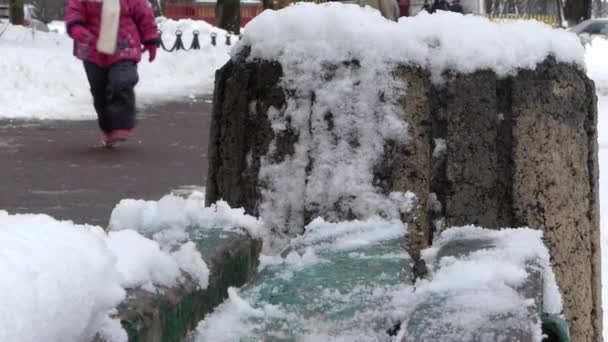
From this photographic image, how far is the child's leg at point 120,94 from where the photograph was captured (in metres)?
9.94

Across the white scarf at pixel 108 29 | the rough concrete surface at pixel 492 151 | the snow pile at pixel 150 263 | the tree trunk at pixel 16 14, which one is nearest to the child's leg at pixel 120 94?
the white scarf at pixel 108 29

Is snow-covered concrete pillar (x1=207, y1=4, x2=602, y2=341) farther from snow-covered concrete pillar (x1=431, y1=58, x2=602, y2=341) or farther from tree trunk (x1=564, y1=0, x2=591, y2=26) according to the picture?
tree trunk (x1=564, y1=0, x2=591, y2=26)

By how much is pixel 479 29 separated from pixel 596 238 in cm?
65

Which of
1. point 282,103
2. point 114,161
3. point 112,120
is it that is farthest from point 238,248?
point 112,120

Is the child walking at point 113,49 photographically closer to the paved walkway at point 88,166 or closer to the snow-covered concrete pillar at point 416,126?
the paved walkway at point 88,166

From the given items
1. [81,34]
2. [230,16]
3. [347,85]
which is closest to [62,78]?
[81,34]

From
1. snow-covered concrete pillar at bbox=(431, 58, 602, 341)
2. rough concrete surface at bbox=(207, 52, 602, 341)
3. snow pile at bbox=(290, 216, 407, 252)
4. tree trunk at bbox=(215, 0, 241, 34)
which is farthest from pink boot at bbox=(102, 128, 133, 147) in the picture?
tree trunk at bbox=(215, 0, 241, 34)

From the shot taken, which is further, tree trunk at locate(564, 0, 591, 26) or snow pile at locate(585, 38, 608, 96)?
tree trunk at locate(564, 0, 591, 26)

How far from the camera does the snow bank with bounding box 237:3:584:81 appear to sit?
8.86ft

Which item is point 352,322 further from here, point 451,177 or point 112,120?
point 112,120

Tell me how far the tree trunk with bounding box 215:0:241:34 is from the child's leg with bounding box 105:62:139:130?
934 inches

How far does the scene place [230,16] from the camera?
113 ft

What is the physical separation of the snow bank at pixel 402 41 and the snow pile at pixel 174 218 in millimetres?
635

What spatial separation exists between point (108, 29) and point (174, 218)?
25.6 feet
